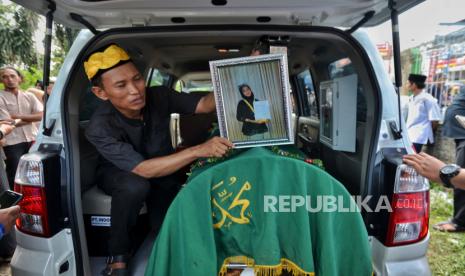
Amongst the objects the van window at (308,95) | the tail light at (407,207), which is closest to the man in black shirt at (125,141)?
the tail light at (407,207)

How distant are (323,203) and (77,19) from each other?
60.0 inches

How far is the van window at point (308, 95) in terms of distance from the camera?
3363mm

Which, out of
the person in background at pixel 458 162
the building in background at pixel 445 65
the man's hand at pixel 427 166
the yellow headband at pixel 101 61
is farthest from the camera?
the building in background at pixel 445 65

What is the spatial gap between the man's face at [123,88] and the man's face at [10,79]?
2.53m

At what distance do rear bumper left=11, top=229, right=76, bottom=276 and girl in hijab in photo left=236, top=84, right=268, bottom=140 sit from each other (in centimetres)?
105

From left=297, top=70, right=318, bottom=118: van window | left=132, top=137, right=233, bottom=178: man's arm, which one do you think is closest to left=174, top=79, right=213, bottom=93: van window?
left=297, top=70, right=318, bottom=118: van window

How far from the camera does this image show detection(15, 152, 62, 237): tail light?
157 centimetres

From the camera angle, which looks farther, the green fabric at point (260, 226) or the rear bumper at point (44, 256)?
the rear bumper at point (44, 256)

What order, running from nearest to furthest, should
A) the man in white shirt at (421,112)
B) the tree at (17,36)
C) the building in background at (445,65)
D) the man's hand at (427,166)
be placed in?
the man's hand at (427,166) < the man in white shirt at (421,112) < the building in background at (445,65) < the tree at (17,36)

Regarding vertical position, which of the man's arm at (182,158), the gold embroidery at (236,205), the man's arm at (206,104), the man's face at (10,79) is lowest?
the gold embroidery at (236,205)

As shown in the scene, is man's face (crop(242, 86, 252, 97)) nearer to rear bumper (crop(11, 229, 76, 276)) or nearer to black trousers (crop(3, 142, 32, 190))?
rear bumper (crop(11, 229, 76, 276))

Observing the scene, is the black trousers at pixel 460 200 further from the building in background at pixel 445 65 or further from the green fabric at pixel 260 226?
the building in background at pixel 445 65

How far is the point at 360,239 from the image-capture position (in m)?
1.23

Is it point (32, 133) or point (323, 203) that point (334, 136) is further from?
point (32, 133)
